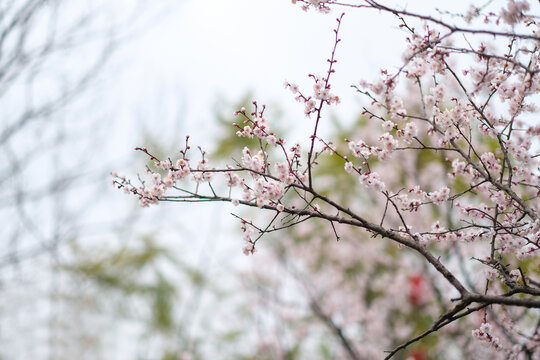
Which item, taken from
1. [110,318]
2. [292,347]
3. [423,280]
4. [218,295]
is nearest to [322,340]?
[292,347]

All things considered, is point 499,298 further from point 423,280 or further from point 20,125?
point 423,280

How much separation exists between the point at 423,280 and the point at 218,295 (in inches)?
176

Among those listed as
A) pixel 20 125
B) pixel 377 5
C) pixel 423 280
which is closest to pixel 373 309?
pixel 423 280

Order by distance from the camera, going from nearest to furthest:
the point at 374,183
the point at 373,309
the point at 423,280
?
the point at 374,183
the point at 423,280
the point at 373,309

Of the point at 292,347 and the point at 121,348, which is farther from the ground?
the point at 121,348

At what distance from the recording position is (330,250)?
8.09m

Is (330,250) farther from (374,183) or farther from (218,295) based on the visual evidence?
(374,183)

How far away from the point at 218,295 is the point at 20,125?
6.39 meters

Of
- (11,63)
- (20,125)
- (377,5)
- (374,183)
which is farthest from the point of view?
(20,125)

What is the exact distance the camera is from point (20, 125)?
3867 mm

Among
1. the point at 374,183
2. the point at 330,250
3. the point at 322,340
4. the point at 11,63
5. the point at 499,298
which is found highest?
the point at 330,250

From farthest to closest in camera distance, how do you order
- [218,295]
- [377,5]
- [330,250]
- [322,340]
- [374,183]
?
[218,295] < [330,250] < [322,340] < [374,183] < [377,5]

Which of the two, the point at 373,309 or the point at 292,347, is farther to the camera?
the point at 292,347

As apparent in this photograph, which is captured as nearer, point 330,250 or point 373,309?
point 373,309
